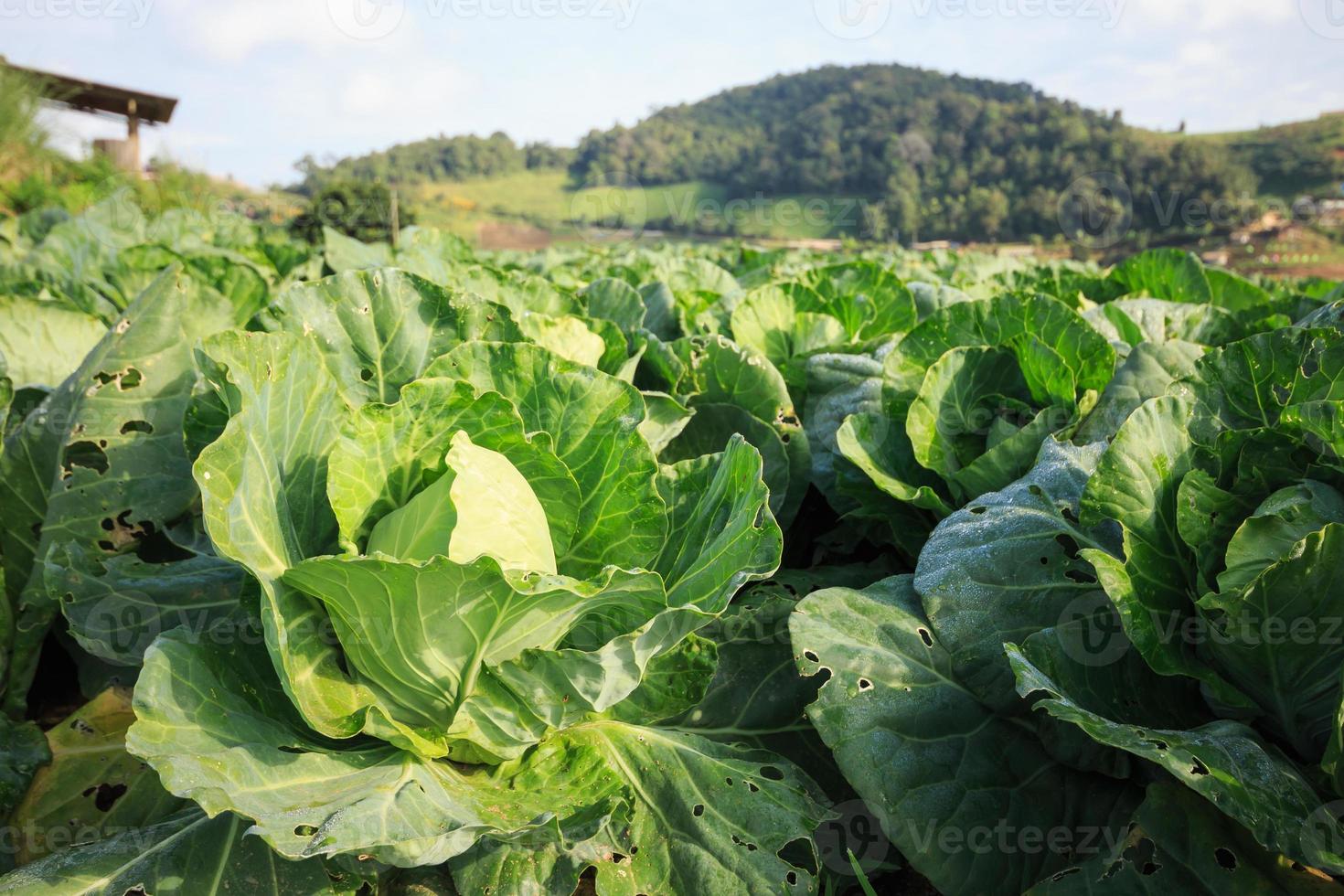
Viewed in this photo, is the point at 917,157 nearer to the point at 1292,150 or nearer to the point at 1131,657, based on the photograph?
the point at 1292,150

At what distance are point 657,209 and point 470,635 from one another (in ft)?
304

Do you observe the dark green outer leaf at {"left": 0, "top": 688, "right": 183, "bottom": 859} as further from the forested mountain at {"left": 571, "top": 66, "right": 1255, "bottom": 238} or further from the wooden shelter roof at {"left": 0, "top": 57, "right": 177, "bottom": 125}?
the forested mountain at {"left": 571, "top": 66, "right": 1255, "bottom": 238}

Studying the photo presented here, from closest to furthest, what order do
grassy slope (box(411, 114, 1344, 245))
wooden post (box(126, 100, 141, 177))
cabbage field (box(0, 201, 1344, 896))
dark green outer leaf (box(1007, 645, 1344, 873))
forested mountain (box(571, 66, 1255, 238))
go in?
dark green outer leaf (box(1007, 645, 1344, 873))
cabbage field (box(0, 201, 1344, 896))
wooden post (box(126, 100, 141, 177))
forested mountain (box(571, 66, 1255, 238))
grassy slope (box(411, 114, 1344, 245))

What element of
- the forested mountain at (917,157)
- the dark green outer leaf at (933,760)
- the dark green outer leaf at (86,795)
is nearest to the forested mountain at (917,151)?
the forested mountain at (917,157)

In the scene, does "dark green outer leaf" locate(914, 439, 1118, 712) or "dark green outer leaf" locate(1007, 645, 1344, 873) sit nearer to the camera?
"dark green outer leaf" locate(1007, 645, 1344, 873)

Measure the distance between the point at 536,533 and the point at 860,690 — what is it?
73 cm

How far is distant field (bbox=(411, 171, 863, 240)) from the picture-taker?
264 feet

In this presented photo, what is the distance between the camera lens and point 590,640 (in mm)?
1666

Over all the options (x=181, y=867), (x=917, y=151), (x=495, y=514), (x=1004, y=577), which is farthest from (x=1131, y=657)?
(x=917, y=151)

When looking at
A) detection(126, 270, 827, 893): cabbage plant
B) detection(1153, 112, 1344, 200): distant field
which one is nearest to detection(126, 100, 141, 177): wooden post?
detection(126, 270, 827, 893): cabbage plant

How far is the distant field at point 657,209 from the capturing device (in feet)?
→ 264

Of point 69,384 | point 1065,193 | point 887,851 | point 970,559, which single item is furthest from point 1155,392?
point 1065,193

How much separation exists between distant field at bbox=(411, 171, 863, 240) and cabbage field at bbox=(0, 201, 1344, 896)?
72.4m

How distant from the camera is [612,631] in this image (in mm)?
1642
